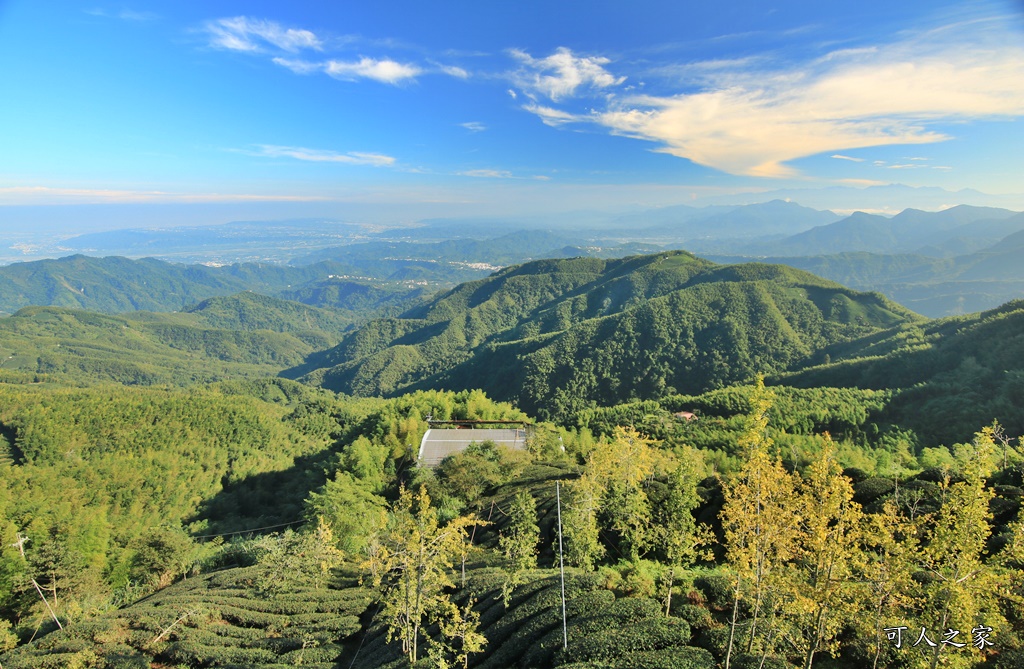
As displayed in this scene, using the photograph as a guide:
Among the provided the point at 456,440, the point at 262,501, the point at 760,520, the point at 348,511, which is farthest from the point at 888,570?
the point at 262,501

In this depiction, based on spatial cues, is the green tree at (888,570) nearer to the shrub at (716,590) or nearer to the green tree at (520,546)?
the shrub at (716,590)

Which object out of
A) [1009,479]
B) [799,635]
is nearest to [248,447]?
[799,635]

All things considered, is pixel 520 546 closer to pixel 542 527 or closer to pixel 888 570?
pixel 542 527

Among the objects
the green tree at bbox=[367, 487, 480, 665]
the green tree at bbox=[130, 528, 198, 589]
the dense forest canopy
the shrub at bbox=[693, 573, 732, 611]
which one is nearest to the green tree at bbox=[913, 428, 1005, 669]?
the dense forest canopy

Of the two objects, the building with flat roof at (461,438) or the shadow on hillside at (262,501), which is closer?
the shadow on hillside at (262,501)

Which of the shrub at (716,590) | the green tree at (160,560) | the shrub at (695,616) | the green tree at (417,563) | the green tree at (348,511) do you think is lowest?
the green tree at (160,560)

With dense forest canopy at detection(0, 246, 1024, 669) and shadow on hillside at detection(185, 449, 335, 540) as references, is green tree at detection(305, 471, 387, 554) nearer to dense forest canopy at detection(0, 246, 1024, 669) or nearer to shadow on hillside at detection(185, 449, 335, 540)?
dense forest canopy at detection(0, 246, 1024, 669)

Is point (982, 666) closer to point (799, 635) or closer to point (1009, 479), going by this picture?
point (799, 635)

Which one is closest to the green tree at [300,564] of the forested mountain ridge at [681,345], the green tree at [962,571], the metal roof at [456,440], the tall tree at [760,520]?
the metal roof at [456,440]
